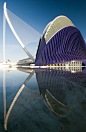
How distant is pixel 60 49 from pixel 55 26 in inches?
412

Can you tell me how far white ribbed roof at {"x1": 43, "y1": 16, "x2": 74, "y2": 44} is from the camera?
1421 inches

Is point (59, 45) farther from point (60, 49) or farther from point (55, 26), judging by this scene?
point (55, 26)

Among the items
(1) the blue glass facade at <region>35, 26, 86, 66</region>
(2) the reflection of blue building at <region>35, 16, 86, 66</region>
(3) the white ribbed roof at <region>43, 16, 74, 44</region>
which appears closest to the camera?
(1) the blue glass facade at <region>35, 26, 86, 66</region>

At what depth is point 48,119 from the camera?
7.97 ft

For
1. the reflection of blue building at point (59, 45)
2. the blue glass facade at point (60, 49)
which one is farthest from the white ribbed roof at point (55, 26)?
the blue glass facade at point (60, 49)

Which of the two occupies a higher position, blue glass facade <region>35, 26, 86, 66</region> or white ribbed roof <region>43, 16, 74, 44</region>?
white ribbed roof <region>43, 16, 74, 44</region>

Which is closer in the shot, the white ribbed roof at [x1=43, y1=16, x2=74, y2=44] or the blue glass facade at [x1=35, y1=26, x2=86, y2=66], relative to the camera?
the blue glass facade at [x1=35, y1=26, x2=86, y2=66]

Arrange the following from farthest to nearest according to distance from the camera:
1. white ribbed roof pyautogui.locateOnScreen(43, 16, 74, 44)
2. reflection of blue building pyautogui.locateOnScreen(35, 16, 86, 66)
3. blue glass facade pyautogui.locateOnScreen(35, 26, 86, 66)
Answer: white ribbed roof pyautogui.locateOnScreen(43, 16, 74, 44), reflection of blue building pyautogui.locateOnScreen(35, 16, 86, 66), blue glass facade pyautogui.locateOnScreen(35, 26, 86, 66)

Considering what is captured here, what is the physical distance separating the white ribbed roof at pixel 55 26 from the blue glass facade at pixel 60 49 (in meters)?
1.33

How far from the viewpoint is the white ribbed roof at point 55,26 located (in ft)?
118

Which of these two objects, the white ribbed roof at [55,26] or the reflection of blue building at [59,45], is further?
the white ribbed roof at [55,26]

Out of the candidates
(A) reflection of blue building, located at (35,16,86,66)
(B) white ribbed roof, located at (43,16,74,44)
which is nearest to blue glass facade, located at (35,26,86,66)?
(A) reflection of blue building, located at (35,16,86,66)

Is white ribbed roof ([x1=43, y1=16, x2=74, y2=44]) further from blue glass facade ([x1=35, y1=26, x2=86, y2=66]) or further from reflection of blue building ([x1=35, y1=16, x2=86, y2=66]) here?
blue glass facade ([x1=35, y1=26, x2=86, y2=66])

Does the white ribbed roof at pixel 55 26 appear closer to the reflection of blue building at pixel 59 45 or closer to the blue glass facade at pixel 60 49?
the reflection of blue building at pixel 59 45
